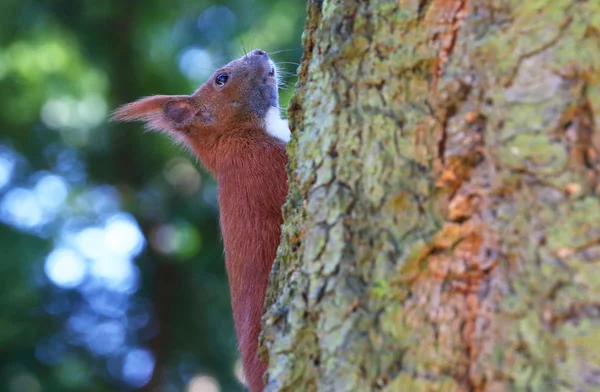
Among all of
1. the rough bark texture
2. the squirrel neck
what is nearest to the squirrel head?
the squirrel neck

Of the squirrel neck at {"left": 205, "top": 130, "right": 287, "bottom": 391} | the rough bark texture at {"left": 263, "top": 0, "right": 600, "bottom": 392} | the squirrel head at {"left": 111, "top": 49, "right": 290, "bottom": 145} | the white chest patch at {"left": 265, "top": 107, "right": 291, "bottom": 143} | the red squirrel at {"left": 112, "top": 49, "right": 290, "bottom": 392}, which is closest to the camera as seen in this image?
the rough bark texture at {"left": 263, "top": 0, "right": 600, "bottom": 392}

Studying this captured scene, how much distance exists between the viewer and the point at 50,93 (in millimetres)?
7145

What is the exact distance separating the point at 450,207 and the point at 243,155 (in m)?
2.26

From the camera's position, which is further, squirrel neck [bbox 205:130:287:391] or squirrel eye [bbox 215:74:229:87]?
squirrel eye [bbox 215:74:229:87]

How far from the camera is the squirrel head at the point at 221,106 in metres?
4.10

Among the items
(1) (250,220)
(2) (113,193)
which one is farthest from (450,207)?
(2) (113,193)

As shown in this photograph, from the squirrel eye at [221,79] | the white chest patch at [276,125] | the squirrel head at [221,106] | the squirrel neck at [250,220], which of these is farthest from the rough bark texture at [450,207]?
the squirrel eye at [221,79]

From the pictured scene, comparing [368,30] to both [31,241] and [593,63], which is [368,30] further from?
[31,241]

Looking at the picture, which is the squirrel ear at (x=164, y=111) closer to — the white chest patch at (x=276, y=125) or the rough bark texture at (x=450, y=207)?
the white chest patch at (x=276, y=125)

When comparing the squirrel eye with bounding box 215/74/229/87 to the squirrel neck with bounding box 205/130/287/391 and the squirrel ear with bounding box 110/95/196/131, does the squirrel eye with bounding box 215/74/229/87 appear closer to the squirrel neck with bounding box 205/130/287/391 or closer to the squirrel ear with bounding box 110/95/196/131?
the squirrel ear with bounding box 110/95/196/131

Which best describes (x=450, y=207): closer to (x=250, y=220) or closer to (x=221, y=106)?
(x=250, y=220)

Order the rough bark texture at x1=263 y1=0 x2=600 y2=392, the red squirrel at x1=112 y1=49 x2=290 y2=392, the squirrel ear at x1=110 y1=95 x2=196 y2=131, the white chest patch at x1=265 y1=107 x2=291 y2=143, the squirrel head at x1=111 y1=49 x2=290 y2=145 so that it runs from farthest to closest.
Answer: the squirrel ear at x1=110 y1=95 x2=196 y2=131, the squirrel head at x1=111 y1=49 x2=290 y2=145, the white chest patch at x1=265 y1=107 x2=291 y2=143, the red squirrel at x1=112 y1=49 x2=290 y2=392, the rough bark texture at x1=263 y1=0 x2=600 y2=392

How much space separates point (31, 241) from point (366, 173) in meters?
5.61

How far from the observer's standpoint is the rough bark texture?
1.38 m
